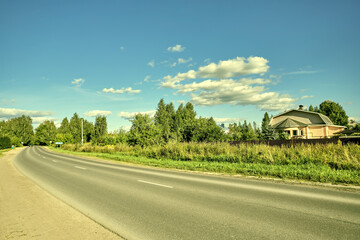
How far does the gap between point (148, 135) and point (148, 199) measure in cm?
2145

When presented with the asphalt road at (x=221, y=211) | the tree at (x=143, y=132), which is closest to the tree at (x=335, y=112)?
the tree at (x=143, y=132)

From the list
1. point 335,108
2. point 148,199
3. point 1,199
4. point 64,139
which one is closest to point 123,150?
point 1,199

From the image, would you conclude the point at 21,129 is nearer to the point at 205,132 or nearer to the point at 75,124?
the point at 75,124

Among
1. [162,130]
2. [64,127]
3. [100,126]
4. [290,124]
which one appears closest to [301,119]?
[290,124]

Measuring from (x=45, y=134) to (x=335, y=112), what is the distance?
131 metres

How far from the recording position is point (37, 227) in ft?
16.6

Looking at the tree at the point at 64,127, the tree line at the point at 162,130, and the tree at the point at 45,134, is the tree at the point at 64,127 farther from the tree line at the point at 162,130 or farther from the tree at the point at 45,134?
the tree at the point at 45,134

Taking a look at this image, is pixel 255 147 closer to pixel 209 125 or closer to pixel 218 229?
pixel 218 229

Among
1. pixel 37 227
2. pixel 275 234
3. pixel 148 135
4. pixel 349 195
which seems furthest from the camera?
pixel 148 135

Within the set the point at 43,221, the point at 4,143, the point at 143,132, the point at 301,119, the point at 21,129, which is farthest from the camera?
the point at 21,129

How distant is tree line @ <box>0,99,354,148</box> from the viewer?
28.9 m

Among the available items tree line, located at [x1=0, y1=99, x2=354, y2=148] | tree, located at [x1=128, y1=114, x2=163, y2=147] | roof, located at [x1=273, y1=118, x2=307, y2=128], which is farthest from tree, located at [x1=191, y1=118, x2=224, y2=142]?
roof, located at [x1=273, y1=118, x2=307, y2=128]

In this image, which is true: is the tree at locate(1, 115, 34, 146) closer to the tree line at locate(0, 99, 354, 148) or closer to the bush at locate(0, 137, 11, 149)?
the tree line at locate(0, 99, 354, 148)

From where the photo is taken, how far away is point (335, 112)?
5850 cm
